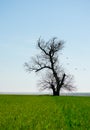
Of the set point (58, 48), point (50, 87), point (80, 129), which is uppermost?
A: point (58, 48)

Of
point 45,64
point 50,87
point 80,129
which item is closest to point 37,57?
point 45,64

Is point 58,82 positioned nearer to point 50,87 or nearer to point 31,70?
point 50,87

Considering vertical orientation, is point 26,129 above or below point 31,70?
below

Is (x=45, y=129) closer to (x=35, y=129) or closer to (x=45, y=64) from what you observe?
(x=35, y=129)

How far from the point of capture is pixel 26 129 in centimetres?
690

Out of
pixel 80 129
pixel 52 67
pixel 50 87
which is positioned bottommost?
pixel 80 129

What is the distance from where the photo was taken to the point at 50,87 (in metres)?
60.6

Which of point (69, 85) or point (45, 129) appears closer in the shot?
point (45, 129)

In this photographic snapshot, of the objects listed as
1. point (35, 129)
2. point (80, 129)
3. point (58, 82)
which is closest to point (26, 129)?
point (35, 129)

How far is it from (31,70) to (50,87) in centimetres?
503

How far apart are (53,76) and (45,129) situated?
53.1 metres

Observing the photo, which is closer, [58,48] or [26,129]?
[26,129]

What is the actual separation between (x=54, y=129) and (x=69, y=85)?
5448cm

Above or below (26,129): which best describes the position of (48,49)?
above
